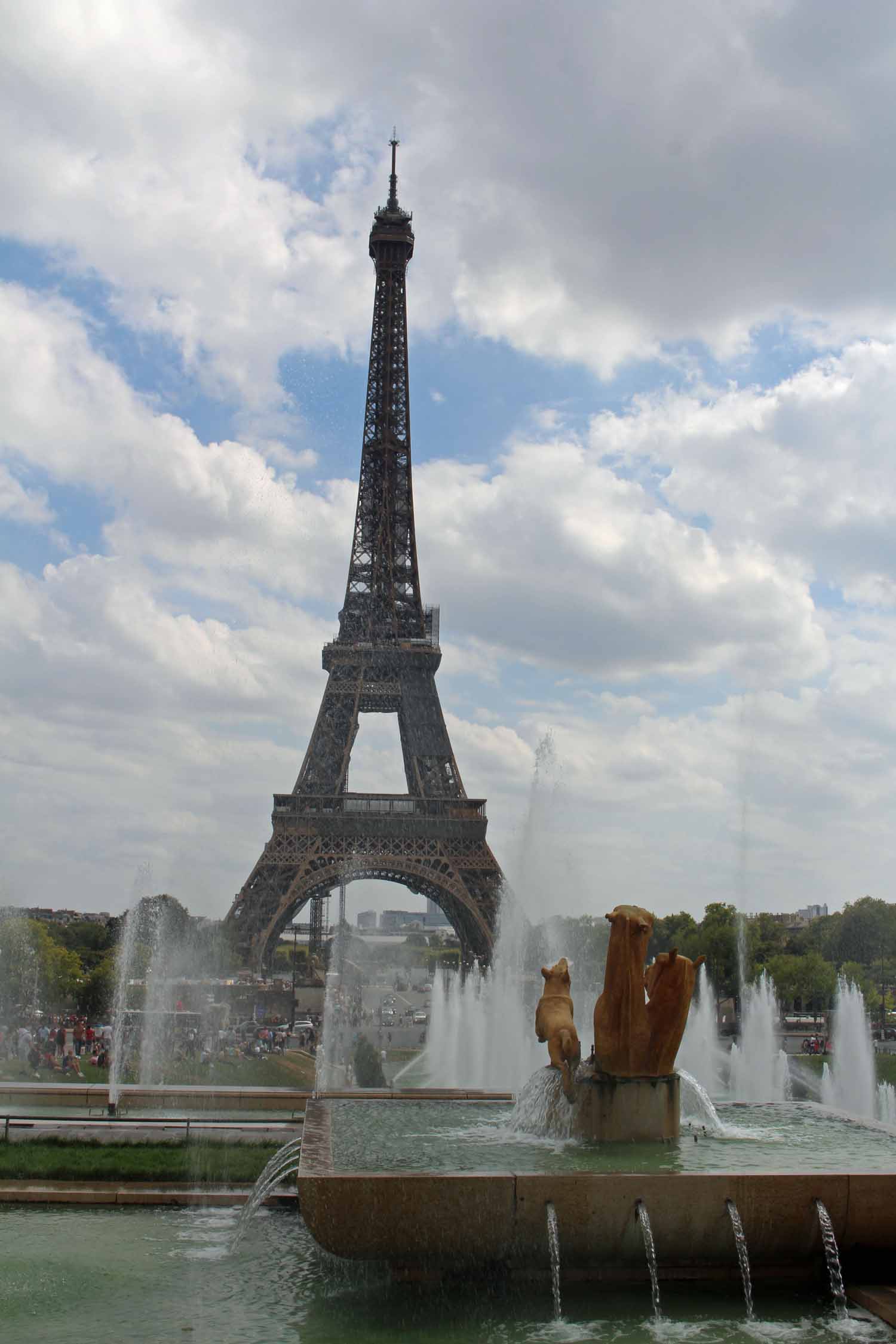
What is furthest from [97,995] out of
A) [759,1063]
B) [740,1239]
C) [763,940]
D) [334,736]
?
[740,1239]

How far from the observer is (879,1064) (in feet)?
125

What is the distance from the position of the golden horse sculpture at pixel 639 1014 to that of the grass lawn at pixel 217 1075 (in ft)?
46.5

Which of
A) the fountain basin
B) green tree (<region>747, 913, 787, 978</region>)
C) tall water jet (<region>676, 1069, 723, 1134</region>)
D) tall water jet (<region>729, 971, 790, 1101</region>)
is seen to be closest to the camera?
the fountain basin

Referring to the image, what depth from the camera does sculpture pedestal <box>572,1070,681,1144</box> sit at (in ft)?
44.7

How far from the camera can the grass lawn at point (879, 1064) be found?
35281 millimetres

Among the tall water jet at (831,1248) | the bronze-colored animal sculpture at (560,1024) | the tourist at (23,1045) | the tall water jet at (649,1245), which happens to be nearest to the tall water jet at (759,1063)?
the bronze-colored animal sculpture at (560,1024)

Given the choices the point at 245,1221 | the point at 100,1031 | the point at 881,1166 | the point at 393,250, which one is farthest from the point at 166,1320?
the point at 393,250

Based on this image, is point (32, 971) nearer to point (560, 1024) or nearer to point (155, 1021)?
point (155, 1021)

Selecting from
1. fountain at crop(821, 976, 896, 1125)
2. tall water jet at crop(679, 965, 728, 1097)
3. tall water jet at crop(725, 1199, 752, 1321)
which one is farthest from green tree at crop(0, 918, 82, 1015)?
tall water jet at crop(725, 1199, 752, 1321)

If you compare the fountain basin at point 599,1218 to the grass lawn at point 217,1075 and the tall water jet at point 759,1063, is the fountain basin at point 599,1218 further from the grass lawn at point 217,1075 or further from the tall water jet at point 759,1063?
the tall water jet at point 759,1063

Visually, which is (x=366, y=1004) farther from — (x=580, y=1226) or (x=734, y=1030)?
(x=580, y=1226)

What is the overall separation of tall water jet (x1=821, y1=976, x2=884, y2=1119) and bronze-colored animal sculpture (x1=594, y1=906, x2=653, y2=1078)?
61.0 feet

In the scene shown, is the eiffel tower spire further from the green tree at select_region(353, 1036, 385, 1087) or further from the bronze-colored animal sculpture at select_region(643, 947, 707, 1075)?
the bronze-colored animal sculpture at select_region(643, 947, 707, 1075)

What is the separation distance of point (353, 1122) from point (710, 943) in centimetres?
5448
